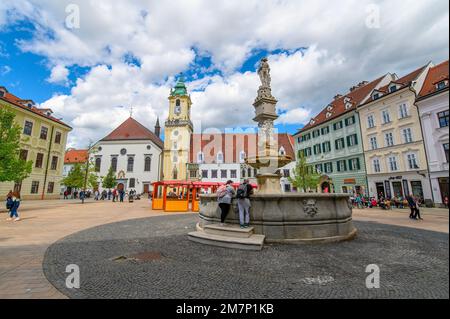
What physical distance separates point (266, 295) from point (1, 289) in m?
4.26

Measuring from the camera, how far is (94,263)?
5035 millimetres

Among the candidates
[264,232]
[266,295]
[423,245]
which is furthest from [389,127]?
[266,295]

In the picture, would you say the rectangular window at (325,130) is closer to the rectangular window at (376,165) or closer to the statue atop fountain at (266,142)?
the rectangular window at (376,165)

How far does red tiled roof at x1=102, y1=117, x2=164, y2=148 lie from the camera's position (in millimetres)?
55531

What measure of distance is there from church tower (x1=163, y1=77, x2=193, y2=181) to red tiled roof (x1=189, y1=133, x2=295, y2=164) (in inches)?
100

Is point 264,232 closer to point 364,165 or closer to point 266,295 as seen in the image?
point 266,295

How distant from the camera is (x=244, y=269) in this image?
4.56 meters

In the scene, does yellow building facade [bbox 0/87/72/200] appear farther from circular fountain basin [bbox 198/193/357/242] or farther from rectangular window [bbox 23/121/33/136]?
circular fountain basin [bbox 198/193/357/242]

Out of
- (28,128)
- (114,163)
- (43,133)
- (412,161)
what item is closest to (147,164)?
(114,163)

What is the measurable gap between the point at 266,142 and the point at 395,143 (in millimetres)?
23221

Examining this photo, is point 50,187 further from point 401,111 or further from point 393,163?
point 401,111

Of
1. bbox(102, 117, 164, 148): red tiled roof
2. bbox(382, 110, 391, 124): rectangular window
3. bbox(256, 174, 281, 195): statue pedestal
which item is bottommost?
bbox(256, 174, 281, 195): statue pedestal

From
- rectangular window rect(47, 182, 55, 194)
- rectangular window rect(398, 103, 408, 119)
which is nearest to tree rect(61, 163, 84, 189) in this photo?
rectangular window rect(47, 182, 55, 194)

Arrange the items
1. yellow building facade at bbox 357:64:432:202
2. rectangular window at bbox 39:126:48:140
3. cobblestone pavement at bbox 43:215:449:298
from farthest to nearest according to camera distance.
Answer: rectangular window at bbox 39:126:48:140, yellow building facade at bbox 357:64:432:202, cobblestone pavement at bbox 43:215:449:298
